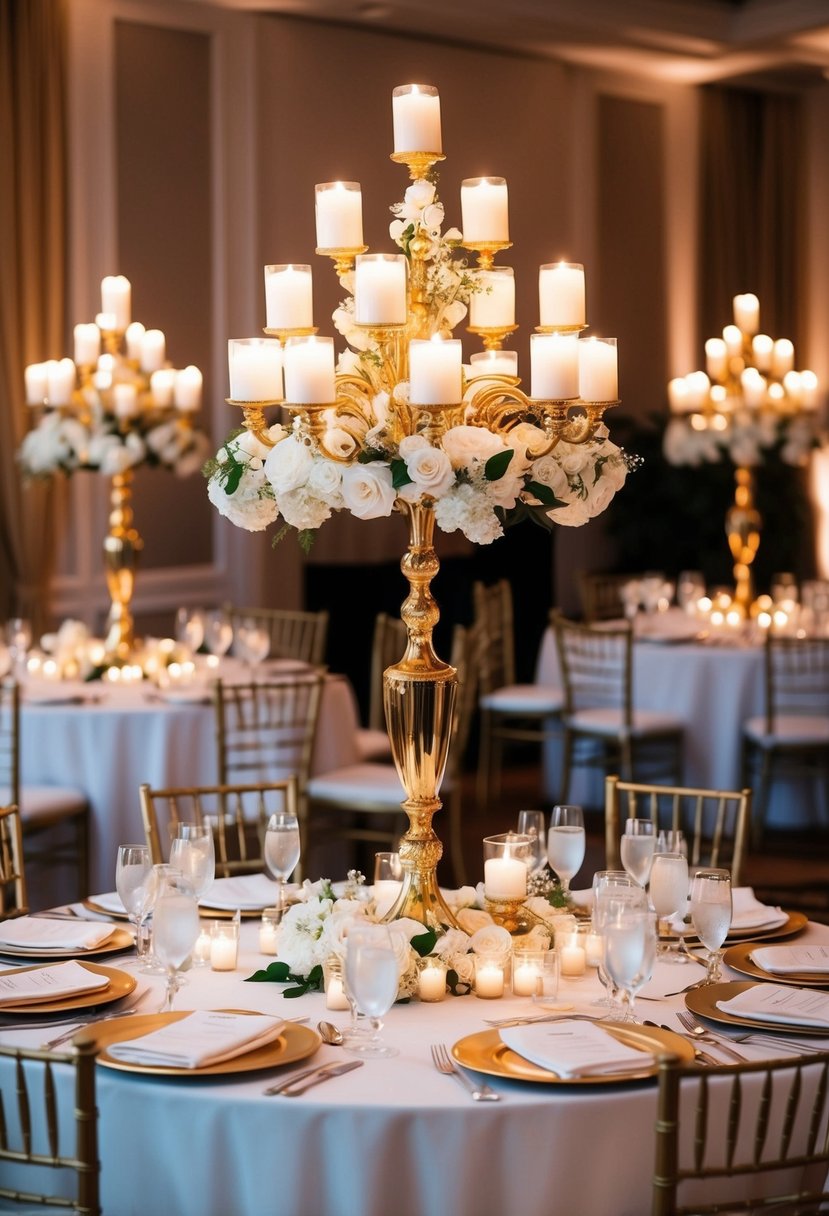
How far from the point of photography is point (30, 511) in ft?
25.2

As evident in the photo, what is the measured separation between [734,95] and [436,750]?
9356mm

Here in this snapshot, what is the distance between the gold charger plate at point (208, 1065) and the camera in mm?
2258

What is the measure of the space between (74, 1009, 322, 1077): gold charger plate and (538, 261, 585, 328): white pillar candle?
1.25m

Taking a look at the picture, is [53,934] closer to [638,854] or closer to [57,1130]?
[57,1130]

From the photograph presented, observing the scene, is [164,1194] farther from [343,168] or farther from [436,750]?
[343,168]

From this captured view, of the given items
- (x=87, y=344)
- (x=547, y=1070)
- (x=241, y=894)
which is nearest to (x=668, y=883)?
(x=547, y=1070)

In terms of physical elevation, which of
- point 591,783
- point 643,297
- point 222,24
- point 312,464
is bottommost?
point 591,783

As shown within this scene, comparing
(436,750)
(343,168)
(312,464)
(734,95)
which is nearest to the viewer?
(312,464)

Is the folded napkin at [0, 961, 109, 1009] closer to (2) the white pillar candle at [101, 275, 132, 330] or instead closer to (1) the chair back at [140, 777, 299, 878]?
(1) the chair back at [140, 777, 299, 878]

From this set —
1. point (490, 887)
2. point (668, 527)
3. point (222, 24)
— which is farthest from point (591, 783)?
point (490, 887)

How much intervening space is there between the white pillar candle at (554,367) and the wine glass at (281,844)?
0.93 meters

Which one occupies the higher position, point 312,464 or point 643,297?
point 643,297

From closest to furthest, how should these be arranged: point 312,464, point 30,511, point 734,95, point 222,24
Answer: point 312,464 < point 30,511 < point 222,24 < point 734,95

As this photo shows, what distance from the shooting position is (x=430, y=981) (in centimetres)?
267
